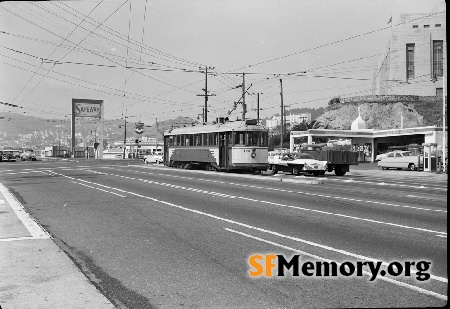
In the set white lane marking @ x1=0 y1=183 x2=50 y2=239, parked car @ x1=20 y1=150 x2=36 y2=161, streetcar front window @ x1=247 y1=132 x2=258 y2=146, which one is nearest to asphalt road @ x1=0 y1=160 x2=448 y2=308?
white lane marking @ x1=0 y1=183 x2=50 y2=239

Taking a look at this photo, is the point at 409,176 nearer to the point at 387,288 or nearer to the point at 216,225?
the point at 216,225

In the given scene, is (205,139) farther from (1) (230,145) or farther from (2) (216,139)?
(1) (230,145)

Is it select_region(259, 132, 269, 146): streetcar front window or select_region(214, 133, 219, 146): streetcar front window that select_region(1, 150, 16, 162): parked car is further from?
select_region(259, 132, 269, 146): streetcar front window

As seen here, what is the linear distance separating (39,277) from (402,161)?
42741 millimetres

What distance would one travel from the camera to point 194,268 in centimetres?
712

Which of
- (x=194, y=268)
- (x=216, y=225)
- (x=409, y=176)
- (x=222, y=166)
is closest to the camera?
(x=194, y=268)

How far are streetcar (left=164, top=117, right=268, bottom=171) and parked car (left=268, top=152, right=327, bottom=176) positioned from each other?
1.56 metres

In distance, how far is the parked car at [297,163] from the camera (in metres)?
33.1

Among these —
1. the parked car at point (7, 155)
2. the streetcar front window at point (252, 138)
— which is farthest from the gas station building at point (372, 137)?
the parked car at point (7, 155)

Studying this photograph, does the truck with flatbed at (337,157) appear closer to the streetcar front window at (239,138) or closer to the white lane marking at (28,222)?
the streetcar front window at (239,138)

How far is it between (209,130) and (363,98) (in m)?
88.9

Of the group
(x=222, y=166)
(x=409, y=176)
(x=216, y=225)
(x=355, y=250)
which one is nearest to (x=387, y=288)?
(x=355, y=250)

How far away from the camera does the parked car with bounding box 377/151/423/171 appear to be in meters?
43.3

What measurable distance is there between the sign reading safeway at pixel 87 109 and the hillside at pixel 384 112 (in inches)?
2018
